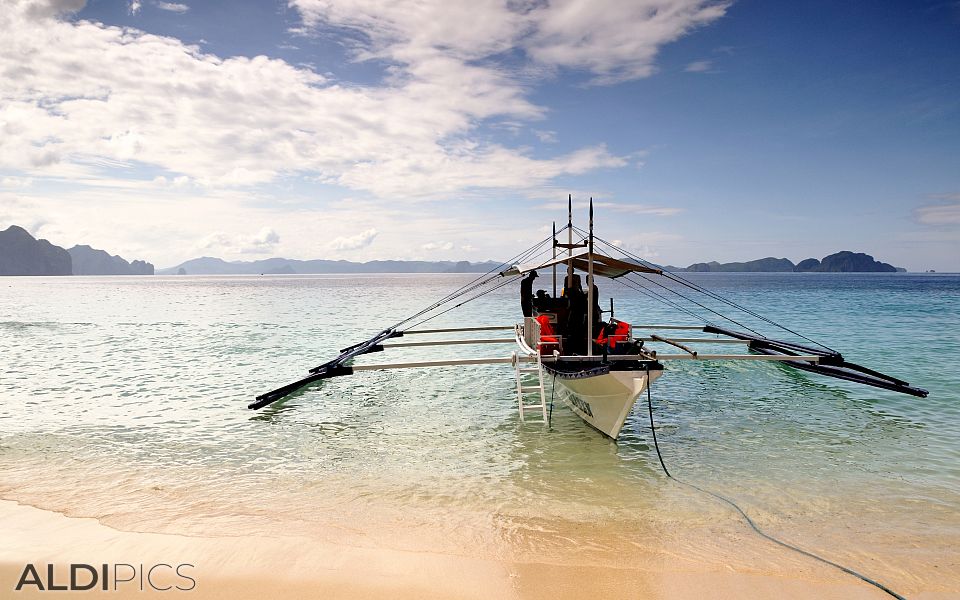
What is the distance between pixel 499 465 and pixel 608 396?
2.63 meters

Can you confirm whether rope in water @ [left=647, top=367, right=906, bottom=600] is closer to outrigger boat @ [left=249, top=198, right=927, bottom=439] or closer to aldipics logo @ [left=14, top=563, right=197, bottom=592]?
outrigger boat @ [left=249, top=198, right=927, bottom=439]

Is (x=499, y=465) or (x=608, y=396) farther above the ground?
(x=608, y=396)

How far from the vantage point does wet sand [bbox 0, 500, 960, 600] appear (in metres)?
5.14

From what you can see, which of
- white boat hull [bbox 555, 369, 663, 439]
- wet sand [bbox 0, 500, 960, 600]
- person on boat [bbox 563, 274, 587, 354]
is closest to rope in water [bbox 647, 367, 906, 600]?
wet sand [bbox 0, 500, 960, 600]

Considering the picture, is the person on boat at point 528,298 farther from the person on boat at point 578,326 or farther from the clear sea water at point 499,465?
the person on boat at point 578,326

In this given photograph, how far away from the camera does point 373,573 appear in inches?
215

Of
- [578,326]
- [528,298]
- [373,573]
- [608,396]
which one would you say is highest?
[528,298]

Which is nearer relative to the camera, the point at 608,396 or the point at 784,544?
the point at 784,544

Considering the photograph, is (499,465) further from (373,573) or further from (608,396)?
(373,573)

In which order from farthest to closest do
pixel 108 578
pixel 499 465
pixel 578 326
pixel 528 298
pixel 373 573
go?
pixel 528 298 < pixel 578 326 < pixel 499 465 < pixel 373 573 < pixel 108 578

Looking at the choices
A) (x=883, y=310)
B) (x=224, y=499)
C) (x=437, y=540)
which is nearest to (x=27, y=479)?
(x=224, y=499)

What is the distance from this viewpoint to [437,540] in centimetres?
638

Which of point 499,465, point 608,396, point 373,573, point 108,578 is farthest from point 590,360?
point 108,578

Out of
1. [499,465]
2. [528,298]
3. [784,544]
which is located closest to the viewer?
[784,544]
